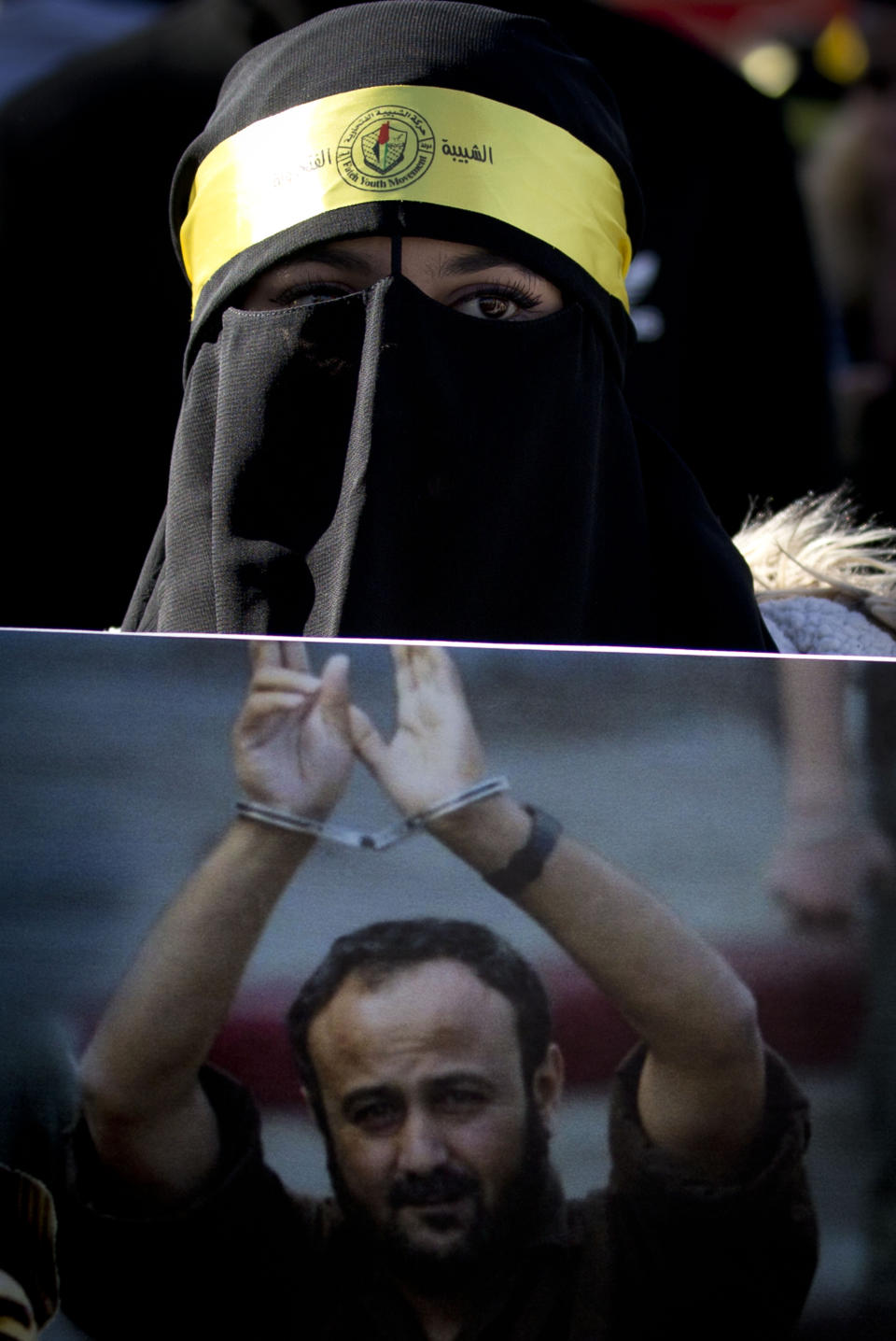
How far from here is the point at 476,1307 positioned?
88 centimetres

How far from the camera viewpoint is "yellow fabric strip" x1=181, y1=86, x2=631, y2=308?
140cm

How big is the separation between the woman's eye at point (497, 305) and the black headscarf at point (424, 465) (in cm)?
3

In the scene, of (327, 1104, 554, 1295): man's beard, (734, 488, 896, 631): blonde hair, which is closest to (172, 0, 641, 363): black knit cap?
(734, 488, 896, 631): blonde hair

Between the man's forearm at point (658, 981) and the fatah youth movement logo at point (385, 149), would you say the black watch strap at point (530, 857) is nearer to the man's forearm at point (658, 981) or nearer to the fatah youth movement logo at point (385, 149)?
the man's forearm at point (658, 981)

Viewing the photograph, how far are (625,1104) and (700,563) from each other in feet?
2.06

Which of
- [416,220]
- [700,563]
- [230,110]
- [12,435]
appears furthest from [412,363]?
[12,435]

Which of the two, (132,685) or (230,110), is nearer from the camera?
(132,685)

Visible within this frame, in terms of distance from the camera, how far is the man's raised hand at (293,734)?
3.00ft

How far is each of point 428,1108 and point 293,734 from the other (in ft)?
0.80

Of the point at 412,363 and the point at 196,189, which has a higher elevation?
the point at 196,189

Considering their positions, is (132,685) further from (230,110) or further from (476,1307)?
(230,110)

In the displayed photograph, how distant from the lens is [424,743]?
3.01ft

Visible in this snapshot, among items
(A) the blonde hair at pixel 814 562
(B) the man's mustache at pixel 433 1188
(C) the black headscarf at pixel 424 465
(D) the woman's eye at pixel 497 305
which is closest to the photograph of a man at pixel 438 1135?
(B) the man's mustache at pixel 433 1188

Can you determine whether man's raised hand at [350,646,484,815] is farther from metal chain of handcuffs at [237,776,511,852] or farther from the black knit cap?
the black knit cap
